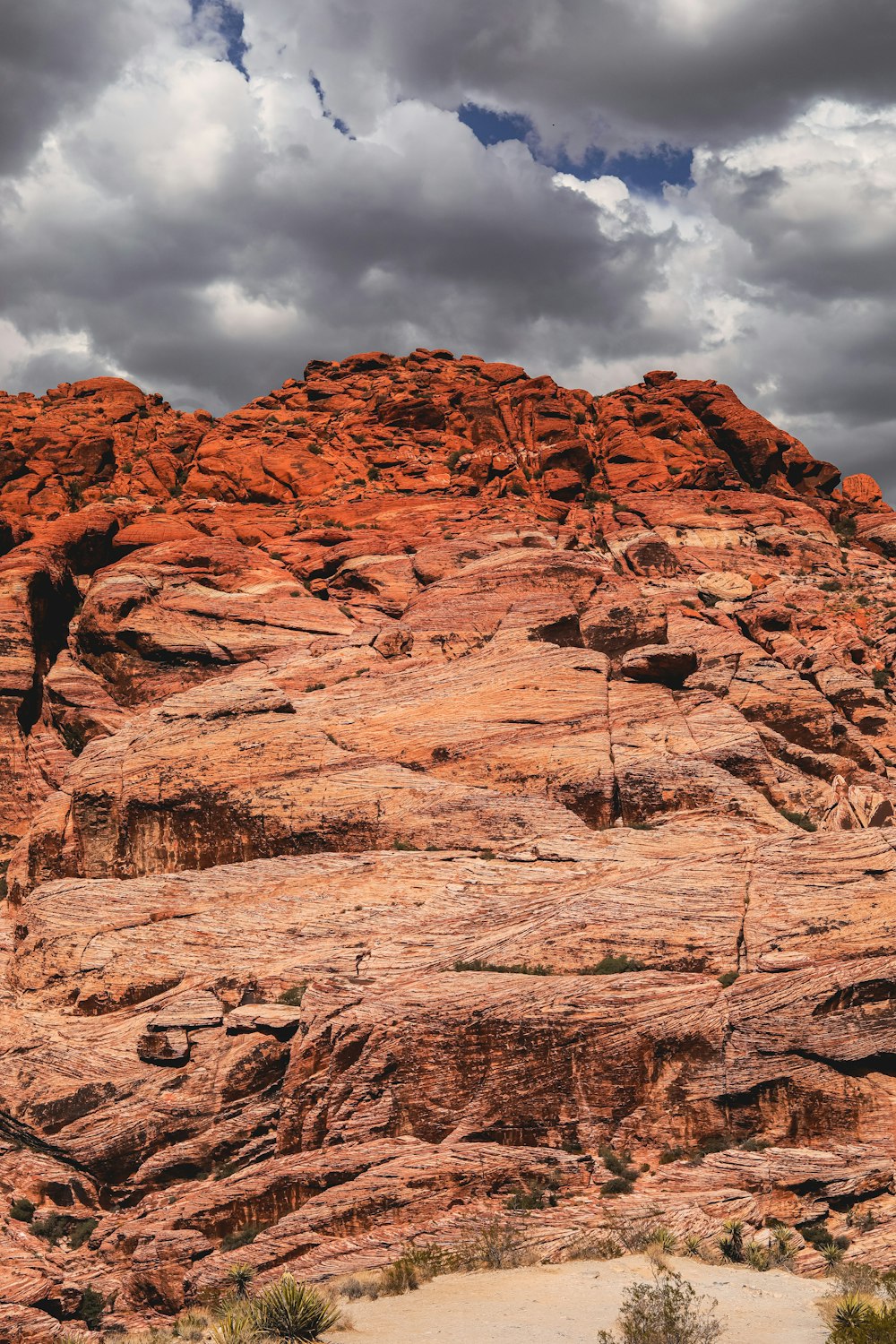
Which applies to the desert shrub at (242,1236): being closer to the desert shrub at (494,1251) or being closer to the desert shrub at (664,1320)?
the desert shrub at (494,1251)

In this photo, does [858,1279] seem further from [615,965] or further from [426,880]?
[426,880]

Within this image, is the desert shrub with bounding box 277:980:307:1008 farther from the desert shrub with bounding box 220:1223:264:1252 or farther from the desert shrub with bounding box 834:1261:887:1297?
the desert shrub with bounding box 834:1261:887:1297

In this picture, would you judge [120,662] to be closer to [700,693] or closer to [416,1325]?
[700,693]

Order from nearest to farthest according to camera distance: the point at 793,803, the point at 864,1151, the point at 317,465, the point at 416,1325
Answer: the point at 416,1325 < the point at 864,1151 < the point at 793,803 < the point at 317,465

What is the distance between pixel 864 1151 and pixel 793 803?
14.0 metres

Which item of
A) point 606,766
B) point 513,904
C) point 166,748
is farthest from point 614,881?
point 166,748

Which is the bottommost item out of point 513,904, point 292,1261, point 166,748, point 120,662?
point 292,1261

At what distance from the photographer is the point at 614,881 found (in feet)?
102

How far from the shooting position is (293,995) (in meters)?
29.6

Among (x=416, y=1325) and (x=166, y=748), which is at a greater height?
(x=166, y=748)

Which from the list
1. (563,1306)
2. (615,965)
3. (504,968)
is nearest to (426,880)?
(504,968)

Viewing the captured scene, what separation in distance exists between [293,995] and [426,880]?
18.5 feet

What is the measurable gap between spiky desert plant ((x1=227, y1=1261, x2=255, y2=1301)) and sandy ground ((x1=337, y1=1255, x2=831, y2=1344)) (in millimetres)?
3925

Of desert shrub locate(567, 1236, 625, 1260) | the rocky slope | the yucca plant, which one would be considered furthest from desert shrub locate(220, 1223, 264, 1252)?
desert shrub locate(567, 1236, 625, 1260)
